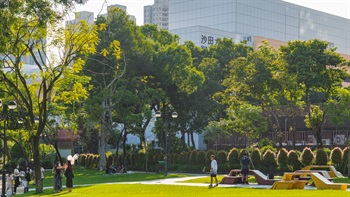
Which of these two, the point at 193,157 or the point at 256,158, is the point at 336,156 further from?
the point at 193,157

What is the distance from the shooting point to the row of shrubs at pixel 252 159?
4706 centimetres

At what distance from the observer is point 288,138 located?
244 ft

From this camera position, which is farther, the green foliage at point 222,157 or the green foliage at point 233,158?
the green foliage at point 222,157

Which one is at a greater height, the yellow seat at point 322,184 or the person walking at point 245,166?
the person walking at point 245,166

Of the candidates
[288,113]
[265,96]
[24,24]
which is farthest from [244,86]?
[24,24]

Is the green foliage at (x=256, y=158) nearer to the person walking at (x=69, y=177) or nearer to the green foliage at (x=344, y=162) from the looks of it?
the green foliage at (x=344, y=162)

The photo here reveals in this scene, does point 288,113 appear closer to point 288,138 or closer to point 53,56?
point 288,138

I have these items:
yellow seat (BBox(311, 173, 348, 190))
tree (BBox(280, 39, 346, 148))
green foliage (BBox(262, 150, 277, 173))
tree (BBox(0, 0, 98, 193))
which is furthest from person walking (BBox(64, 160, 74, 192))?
tree (BBox(280, 39, 346, 148))

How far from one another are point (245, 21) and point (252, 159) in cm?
9513

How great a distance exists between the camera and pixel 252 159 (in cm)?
5197

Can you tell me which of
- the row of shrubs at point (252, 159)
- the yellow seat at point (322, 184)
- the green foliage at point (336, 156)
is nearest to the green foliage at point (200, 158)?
the row of shrubs at point (252, 159)

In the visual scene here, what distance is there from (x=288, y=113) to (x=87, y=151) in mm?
33097

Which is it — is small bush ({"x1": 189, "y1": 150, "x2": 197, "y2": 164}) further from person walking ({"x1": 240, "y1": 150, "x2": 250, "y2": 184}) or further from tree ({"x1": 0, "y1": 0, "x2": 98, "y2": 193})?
tree ({"x1": 0, "y1": 0, "x2": 98, "y2": 193})

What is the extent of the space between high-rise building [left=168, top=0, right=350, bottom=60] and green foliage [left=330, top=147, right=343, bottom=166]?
8905 cm
